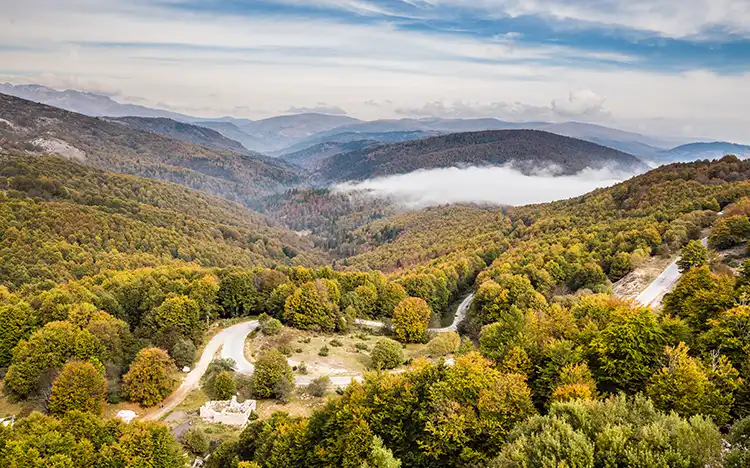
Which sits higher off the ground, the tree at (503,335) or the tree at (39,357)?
the tree at (503,335)

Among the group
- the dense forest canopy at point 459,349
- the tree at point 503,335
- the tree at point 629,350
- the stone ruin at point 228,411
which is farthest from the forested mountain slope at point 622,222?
the stone ruin at point 228,411

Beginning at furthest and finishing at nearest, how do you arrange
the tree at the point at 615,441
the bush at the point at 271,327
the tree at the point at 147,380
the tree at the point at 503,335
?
the bush at the point at 271,327
the tree at the point at 147,380
the tree at the point at 503,335
the tree at the point at 615,441

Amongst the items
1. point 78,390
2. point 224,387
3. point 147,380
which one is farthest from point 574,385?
point 78,390

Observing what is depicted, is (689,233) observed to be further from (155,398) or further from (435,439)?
(155,398)

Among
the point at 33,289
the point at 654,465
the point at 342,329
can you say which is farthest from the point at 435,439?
the point at 33,289

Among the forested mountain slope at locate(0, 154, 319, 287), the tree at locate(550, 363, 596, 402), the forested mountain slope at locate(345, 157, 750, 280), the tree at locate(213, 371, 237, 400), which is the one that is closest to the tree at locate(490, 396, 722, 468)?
the tree at locate(550, 363, 596, 402)

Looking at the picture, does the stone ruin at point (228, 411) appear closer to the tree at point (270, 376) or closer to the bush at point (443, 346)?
the tree at point (270, 376)

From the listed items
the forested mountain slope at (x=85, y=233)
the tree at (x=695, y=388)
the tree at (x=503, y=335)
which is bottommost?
the forested mountain slope at (x=85, y=233)
